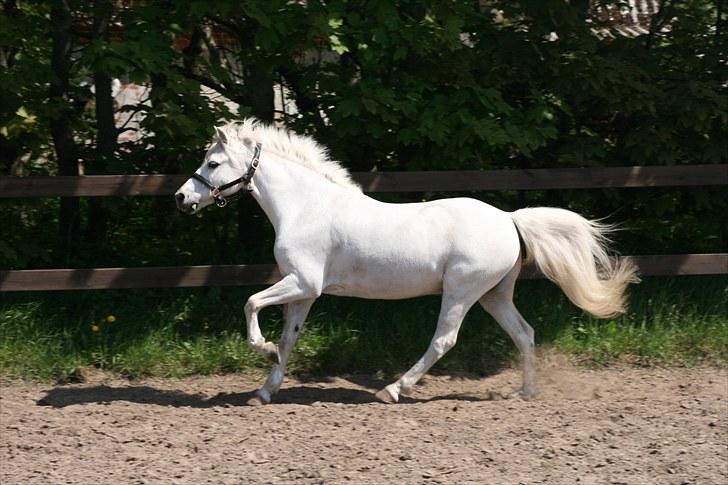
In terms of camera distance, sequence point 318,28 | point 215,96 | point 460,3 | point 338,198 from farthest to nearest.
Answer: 1. point 215,96
2. point 460,3
3. point 318,28
4. point 338,198

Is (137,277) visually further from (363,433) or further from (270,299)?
(363,433)

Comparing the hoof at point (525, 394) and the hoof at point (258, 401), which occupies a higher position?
the hoof at point (258, 401)

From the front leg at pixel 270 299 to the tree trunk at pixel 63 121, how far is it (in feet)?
8.94

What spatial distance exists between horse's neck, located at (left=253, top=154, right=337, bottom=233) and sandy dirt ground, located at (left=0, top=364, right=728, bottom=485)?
4.25 feet

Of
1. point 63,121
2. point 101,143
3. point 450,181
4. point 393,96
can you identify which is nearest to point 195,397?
point 450,181

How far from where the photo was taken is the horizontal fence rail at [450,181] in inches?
289

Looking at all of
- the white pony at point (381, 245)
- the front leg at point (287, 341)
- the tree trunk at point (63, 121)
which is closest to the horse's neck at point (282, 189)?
the white pony at point (381, 245)

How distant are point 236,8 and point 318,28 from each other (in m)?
0.64

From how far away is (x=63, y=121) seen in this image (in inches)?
337

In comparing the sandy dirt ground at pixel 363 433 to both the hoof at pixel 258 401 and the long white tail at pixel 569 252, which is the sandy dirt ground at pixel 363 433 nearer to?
the hoof at pixel 258 401

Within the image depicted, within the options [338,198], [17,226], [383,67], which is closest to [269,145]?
[338,198]

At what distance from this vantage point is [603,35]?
885 cm

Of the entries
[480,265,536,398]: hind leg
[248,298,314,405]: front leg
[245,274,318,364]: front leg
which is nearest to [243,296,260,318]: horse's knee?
[245,274,318,364]: front leg

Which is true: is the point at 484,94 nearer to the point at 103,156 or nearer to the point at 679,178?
the point at 679,178
